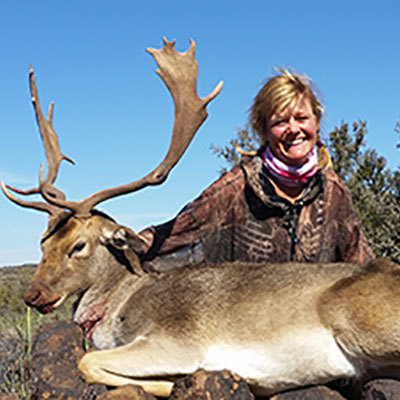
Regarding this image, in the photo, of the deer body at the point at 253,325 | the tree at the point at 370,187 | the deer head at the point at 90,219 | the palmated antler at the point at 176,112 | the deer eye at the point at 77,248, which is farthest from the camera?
the tree at the point at 370,187

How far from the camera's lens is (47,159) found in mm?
5996

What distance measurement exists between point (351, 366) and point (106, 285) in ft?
7.27

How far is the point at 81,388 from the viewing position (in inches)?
214

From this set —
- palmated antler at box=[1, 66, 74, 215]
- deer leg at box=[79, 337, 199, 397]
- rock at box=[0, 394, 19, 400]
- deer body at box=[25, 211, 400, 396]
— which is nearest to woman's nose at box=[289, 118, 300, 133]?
deer body at box=[25, 211, 400, 396]

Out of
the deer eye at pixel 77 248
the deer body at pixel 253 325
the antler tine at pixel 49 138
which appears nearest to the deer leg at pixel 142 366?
the deer body at pixel 253 325

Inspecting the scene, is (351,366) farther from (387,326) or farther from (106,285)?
(106,285)

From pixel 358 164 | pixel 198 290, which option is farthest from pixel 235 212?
pixel 358 164

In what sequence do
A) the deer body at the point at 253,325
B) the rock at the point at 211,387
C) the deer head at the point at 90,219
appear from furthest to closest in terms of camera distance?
the deer head at the point at 90,219, the deer body at the point at 253,325, the rock at the point at 211,387

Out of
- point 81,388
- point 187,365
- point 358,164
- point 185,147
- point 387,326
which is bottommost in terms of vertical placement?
point 81,388

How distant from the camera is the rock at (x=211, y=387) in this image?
421cm

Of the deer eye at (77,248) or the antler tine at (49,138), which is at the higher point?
the antler tine at (49,138)

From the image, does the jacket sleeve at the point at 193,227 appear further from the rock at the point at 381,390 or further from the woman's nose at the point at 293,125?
the rock at the point at 381,390

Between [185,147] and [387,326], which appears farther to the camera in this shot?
[185,147]

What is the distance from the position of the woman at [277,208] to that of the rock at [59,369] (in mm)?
1302
